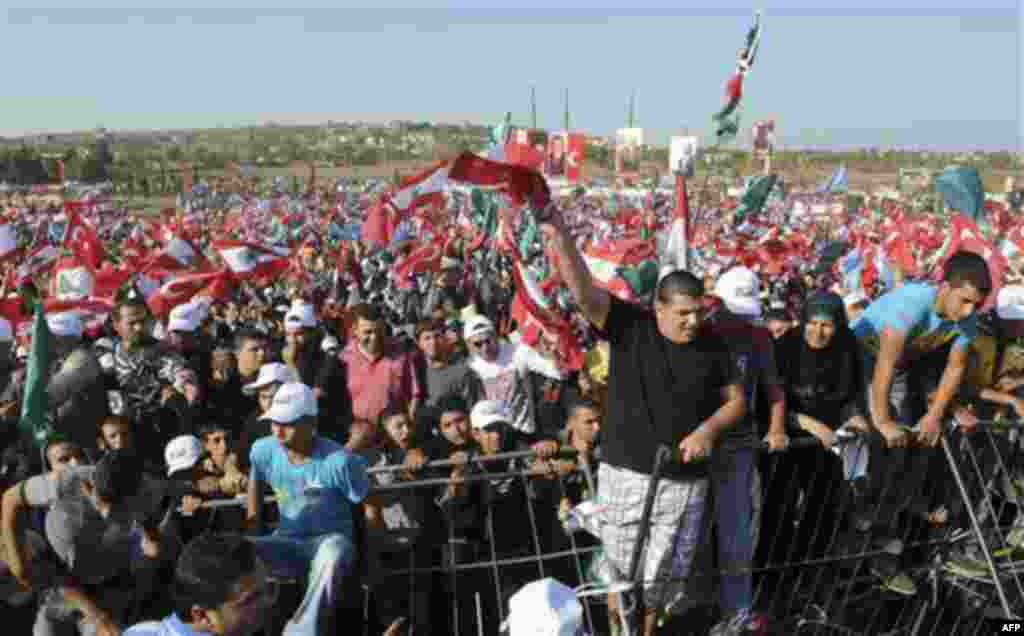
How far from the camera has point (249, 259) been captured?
10.5 metres

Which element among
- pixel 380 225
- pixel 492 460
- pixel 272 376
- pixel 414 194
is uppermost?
pixel 414 194

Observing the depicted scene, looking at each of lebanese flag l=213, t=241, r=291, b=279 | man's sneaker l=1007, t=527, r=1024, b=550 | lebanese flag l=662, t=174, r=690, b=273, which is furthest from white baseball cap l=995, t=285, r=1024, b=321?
lebanese flag l=213, t=241, r=291, b=279

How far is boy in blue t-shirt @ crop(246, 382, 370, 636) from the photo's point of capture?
448 centimetres

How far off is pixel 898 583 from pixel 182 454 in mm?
3789

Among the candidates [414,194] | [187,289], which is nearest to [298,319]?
[187,289]

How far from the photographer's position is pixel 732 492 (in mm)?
4516

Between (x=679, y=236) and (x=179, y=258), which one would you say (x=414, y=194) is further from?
(x=679, y=236)

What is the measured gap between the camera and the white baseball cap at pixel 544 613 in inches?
105

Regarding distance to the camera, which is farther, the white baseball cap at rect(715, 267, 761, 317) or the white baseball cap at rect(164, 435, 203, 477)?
the white baseball cap at rect(164, 435, 203, 477)

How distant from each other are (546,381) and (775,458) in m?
2.24

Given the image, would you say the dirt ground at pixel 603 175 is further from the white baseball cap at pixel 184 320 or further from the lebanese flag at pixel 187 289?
the white baseball cap at pixel 184 320

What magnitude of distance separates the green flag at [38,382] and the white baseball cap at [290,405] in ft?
3.86

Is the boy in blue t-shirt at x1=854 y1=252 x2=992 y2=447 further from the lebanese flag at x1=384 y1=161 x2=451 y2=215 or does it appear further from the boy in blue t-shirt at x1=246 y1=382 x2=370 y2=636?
the lebanese flag at x1=384 y1=161 x2=451 y2=215

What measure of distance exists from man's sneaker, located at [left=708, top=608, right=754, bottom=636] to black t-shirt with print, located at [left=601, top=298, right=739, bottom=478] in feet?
2.27
